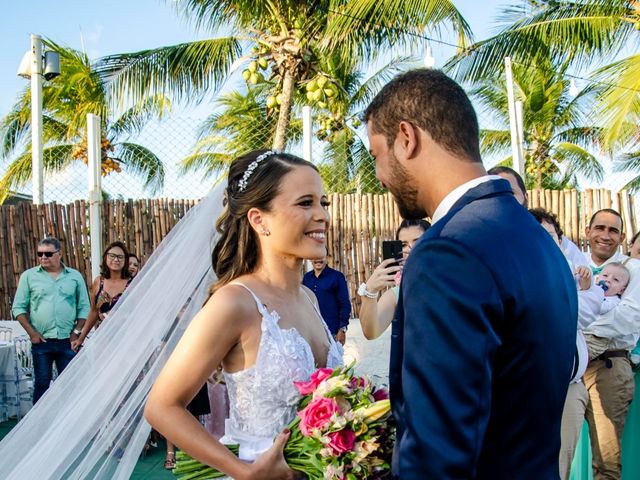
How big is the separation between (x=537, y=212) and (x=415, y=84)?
10.4 ft

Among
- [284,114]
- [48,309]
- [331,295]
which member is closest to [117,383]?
[331,295]

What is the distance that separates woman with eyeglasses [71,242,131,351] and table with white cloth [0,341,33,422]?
137 cm

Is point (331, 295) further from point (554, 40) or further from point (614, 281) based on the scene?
point (554, 40)

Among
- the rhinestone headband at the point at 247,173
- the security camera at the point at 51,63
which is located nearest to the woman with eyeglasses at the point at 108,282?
the security camera at the point at 51,63

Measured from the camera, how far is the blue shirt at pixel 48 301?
25.5ft

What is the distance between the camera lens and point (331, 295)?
701 centimetres

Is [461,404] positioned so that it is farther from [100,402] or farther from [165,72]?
[165,72]

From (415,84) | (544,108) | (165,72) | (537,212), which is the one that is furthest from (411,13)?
(544,108)

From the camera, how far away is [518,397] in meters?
1.48

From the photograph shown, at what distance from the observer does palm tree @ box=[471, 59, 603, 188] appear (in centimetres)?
2492

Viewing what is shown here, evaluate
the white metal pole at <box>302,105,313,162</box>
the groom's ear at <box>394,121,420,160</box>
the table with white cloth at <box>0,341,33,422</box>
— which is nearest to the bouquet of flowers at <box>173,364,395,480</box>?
the groom's ear at <box>394,121,420,160</box>

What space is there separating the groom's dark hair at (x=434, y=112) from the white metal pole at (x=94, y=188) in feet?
22.7

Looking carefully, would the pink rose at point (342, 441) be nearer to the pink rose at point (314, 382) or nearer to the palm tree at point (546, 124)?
the pink rose at point (314, 382)

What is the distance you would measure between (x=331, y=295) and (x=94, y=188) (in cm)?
337
